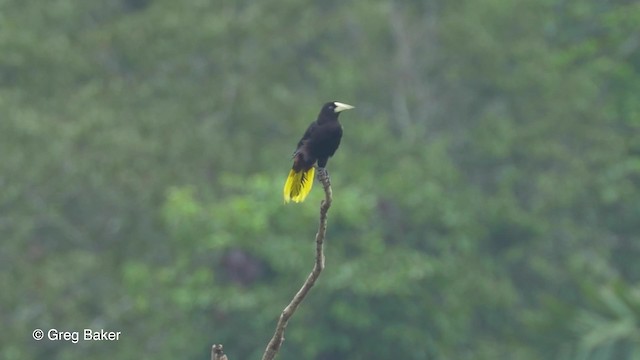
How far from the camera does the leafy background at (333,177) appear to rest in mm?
17781

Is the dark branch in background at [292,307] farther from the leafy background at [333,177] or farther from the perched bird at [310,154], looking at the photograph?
the leafy background at [333,177]

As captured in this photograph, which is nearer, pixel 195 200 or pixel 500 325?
pixel 195 200

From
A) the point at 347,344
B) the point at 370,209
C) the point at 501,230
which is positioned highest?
the point at 501,230

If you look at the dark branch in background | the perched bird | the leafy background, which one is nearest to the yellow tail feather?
the perched bird

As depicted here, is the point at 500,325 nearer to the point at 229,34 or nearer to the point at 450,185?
the point at 450,185

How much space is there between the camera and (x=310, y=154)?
26.9 feet

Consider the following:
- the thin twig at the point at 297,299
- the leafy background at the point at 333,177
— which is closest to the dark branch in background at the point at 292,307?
the thin twig at the point at 297,299

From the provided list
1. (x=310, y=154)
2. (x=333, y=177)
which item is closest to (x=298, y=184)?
(x=310, y=154)

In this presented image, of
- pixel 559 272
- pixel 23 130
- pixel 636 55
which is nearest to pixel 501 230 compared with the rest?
pixel 559 272

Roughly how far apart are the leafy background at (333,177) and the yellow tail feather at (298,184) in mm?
8798

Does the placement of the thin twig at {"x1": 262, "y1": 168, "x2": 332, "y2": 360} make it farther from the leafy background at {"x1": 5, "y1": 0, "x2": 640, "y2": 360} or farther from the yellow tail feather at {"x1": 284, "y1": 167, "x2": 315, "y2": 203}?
the leafy background at {"x1": 5, "y1": 0, "x2": 640, "y2": 360}

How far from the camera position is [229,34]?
2212cm

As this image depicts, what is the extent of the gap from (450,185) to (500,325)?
69.8 inches

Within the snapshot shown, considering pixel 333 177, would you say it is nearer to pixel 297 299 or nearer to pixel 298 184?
pixel 298 184
